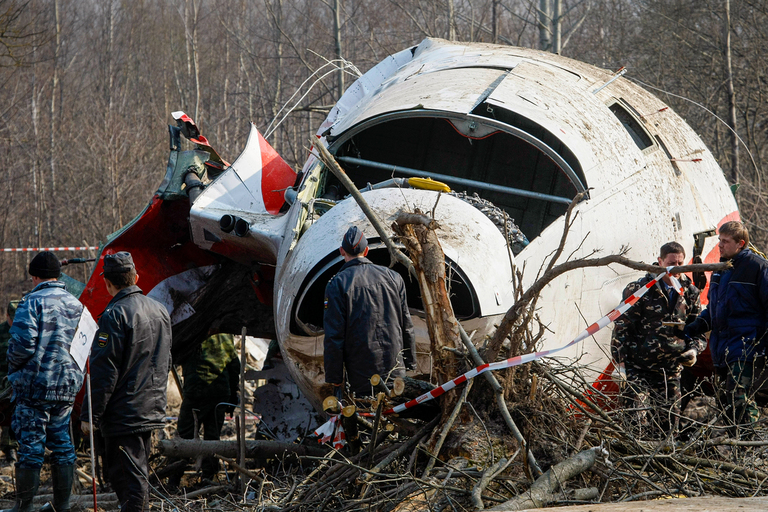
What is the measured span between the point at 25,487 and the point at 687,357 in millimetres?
4905

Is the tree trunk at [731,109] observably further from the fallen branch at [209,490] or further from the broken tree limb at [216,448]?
the fallen branch at [209,490]

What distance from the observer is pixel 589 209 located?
562 cm

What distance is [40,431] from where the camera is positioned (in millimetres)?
5488

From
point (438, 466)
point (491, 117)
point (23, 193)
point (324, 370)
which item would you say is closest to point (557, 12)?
point (491, 117)

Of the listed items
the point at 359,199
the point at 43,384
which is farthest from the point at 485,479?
the point at 43,384

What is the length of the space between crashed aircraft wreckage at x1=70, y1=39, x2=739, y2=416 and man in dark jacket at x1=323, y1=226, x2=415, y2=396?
0.18 m

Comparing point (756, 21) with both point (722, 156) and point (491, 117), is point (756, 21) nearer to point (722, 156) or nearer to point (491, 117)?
point (722, 156)

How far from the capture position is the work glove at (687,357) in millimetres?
5852

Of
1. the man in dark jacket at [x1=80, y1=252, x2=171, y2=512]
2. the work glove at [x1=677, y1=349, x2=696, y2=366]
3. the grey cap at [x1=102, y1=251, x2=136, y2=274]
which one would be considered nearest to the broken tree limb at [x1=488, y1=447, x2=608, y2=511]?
the work glove at [x1=677, y1=349, x2=696, y2=366]

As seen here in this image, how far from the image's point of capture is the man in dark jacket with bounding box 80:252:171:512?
5.00 meters

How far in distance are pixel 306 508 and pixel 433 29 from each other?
15.7 m

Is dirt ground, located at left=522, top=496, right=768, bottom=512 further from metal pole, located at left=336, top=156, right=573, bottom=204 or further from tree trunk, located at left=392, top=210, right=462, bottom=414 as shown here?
metal pole, located at left=336, top=156, right=573, bottom=204

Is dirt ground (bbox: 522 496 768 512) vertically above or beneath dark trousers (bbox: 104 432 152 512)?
above

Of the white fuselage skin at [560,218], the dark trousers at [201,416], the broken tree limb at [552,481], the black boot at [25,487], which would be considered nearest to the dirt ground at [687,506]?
the broken tree limb at [552,481]
